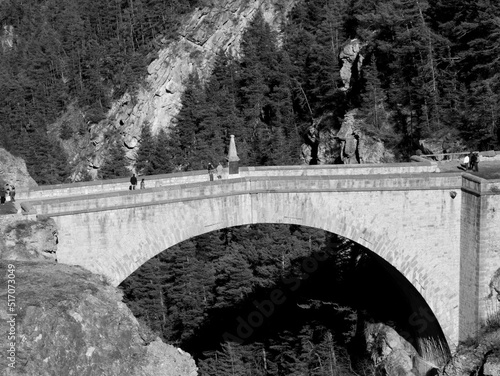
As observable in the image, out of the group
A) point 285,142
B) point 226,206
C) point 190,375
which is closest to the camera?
point 190,375

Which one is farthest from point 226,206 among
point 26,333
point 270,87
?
point 270,87

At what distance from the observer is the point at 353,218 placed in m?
38.6

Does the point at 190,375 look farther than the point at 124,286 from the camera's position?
No

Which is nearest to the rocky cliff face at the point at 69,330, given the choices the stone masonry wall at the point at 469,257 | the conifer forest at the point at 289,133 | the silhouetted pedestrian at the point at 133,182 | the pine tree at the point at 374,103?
the silhouetted pedestrian at the point at 133,182

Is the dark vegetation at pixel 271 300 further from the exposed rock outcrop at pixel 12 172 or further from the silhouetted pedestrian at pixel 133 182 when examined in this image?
the exposed rock outcrop at pixel 12 172

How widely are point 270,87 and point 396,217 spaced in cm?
6088

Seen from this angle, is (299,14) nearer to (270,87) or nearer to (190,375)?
(270,87)

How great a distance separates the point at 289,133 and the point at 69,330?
62.7 meters

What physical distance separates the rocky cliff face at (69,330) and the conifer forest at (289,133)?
54.7 ft

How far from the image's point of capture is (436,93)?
6316 cm

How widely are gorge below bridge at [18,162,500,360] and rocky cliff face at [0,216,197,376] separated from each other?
3544 mm

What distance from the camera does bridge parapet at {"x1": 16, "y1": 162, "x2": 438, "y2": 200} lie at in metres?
38.7

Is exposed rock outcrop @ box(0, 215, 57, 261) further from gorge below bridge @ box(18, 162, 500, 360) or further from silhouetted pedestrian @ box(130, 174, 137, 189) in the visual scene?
silhouetted pedestrian @ box(130, 174, 137, 189)

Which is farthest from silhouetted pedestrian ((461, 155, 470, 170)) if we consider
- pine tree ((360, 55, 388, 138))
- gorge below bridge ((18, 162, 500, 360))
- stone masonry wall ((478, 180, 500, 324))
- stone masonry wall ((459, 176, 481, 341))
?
pine tree ((360, 55, 388, 138))
